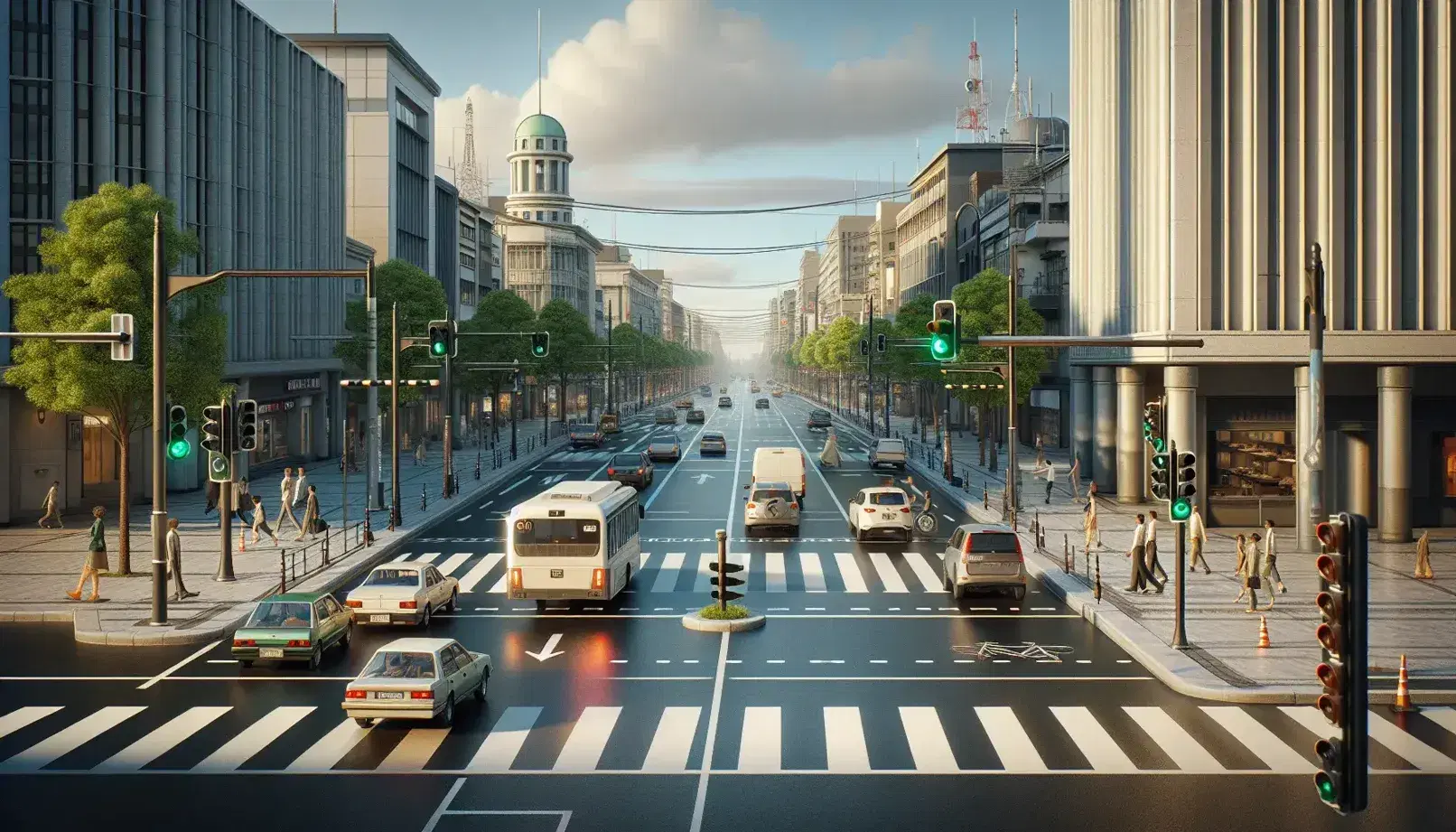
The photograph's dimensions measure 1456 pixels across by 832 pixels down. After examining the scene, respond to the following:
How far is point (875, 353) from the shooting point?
4552 inches

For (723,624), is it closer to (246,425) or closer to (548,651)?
(548,651)

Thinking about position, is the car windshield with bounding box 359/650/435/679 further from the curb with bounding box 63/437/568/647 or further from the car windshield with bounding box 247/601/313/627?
the curb with bounding box 63/437/568/647

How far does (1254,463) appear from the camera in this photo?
4681 centimetres

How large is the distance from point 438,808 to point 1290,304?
3520 cm

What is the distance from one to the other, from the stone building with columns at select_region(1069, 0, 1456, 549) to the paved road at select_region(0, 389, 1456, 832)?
1751cm

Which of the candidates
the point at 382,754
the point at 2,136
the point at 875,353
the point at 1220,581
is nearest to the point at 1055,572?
the point at 1220,581

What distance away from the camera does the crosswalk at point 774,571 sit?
33750 mm

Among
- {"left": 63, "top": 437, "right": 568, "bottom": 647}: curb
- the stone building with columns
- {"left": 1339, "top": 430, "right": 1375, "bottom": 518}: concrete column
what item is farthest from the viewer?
{"left": 1339, "top": 430, "right": 1375, "bottom": 518}: concrete column

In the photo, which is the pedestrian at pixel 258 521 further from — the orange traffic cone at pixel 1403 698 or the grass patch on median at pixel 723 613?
the orange traffic cone at pixel 1403 698

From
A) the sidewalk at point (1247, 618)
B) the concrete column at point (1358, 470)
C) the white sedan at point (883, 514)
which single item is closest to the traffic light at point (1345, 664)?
the sidewalk at point (1247, 618)

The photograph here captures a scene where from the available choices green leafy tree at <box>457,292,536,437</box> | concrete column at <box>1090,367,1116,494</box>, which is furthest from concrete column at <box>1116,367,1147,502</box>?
green leafy tree at <box>457,292,536,437</box>

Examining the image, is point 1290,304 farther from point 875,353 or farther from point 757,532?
point 875,353

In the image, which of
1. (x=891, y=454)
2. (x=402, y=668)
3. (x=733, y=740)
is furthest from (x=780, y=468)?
(x=733, y=740)

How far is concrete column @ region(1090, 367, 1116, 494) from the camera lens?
186 ft
